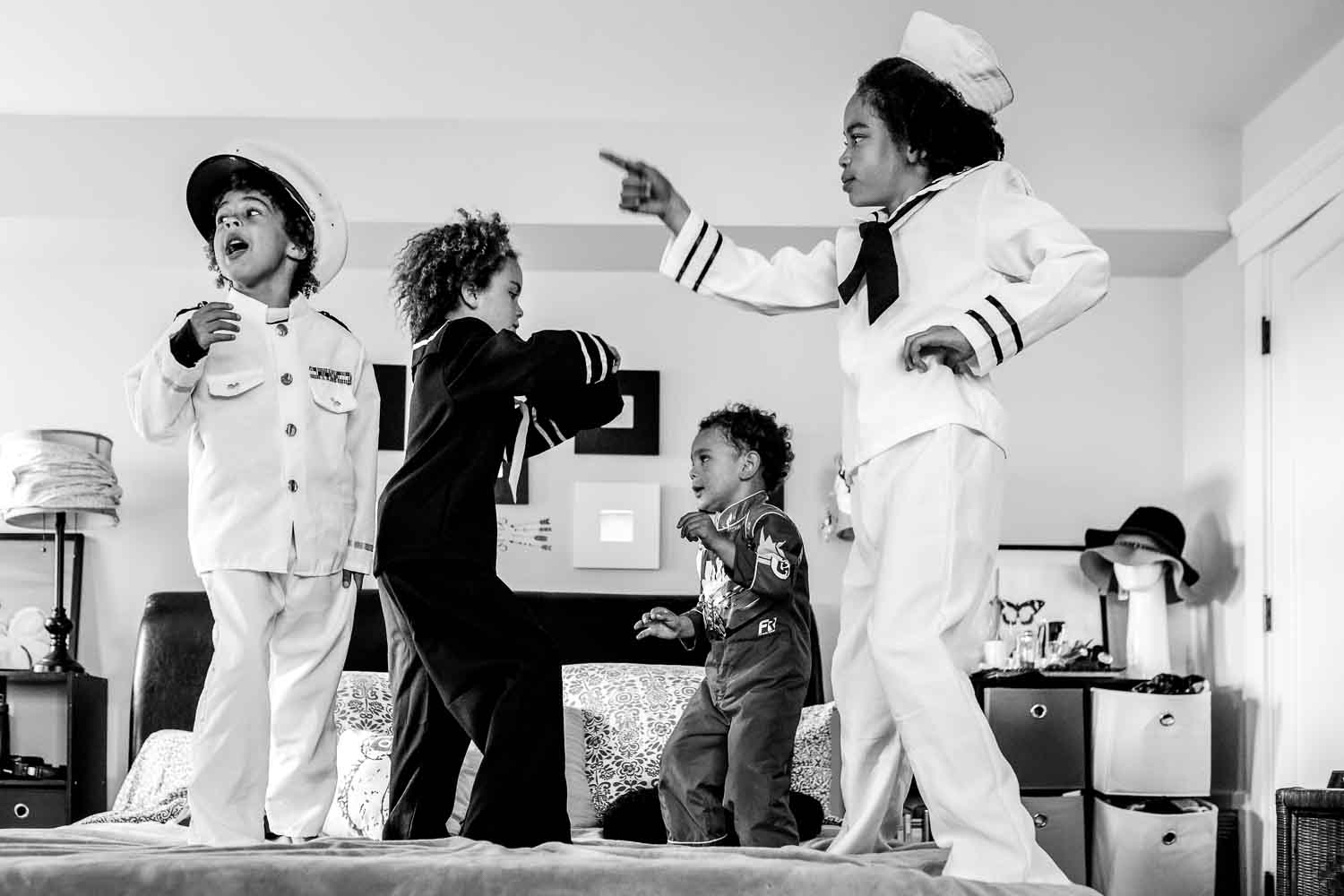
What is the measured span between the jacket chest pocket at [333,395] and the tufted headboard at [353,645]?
1886 mm

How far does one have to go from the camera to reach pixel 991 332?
81.6 inches

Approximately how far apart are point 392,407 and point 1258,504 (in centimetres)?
273

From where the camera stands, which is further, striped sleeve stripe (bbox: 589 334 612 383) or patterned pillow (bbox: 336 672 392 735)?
patterned pillow (bbox: 336 672 392 735)

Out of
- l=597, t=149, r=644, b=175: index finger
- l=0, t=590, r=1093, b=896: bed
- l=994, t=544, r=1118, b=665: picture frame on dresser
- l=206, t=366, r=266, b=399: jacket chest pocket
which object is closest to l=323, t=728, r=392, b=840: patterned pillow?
l=0, t=590, r=1093, b=896: bed

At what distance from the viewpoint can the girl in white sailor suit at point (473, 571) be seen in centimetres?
224

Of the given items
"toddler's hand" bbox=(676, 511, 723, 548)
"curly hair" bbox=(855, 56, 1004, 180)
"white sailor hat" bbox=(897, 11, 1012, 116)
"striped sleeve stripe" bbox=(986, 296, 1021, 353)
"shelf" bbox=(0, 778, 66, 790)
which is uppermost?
"white sailor hat" bbox=(897, 11, 1012, 116)

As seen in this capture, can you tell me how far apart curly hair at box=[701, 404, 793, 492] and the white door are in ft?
5.42

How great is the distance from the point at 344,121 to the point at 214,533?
8.08 ft

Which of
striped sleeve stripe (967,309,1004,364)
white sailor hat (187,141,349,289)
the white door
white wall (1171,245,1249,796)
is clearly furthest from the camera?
white wall (1171,245,1249,796)

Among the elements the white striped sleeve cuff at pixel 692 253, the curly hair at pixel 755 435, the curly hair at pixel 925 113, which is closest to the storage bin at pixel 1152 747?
the curly hair at pixel 755 435

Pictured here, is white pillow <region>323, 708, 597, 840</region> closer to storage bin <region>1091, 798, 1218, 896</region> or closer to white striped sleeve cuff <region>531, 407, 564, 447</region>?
white striped sleeve cuff <region>531, 407, 564, 447</region>

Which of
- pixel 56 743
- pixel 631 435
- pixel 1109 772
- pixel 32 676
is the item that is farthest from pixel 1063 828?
pixel 56 743

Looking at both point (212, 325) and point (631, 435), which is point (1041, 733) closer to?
point (631, 435)

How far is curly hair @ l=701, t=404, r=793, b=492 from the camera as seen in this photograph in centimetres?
332
